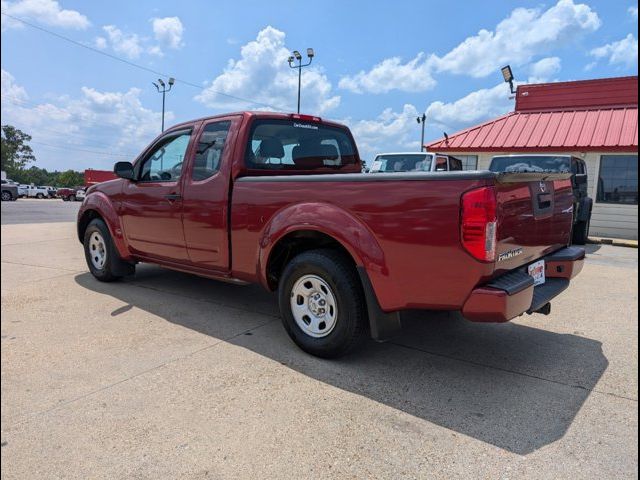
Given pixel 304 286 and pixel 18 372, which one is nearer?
pixel 18 372

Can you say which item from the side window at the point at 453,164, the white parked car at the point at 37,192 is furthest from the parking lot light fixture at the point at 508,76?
the white parked car at the point at 37,192

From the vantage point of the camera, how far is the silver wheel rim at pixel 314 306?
349cm

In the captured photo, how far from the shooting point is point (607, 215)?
555 inches

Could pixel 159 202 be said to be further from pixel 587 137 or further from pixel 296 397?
pixel 587 137

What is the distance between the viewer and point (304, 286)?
364 centimetres

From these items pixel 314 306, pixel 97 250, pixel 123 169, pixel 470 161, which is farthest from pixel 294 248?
pixel 470 161

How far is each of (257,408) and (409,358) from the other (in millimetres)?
1380

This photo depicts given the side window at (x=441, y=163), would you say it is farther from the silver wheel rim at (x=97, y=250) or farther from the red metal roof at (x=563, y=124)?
the silver wheel rim at (x=97, y=250)

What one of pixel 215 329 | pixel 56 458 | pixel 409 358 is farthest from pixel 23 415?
pixel 409 358

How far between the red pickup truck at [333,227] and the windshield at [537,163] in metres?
5.63

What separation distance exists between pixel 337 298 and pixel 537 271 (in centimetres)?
149

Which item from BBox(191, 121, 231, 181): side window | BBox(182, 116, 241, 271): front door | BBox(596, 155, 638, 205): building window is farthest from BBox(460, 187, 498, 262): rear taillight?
BBox(596, 155, 638, 205): building window

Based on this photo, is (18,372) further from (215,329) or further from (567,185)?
(567,185)

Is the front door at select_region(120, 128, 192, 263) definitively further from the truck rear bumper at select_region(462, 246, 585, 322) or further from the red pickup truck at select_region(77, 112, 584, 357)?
the truck rear bumper at select_region(462, 246, 585, 322)
